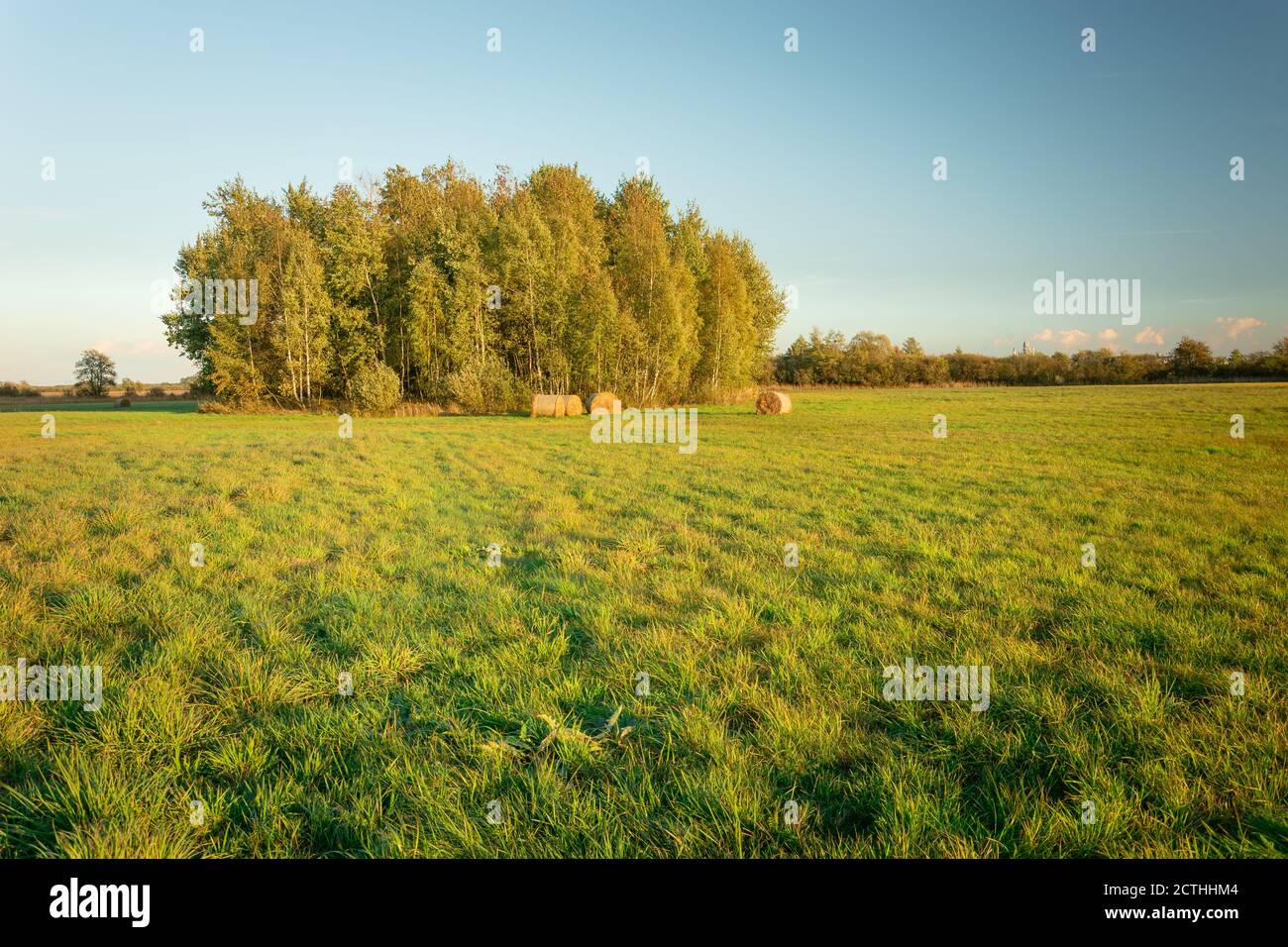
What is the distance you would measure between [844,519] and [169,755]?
8.34 m

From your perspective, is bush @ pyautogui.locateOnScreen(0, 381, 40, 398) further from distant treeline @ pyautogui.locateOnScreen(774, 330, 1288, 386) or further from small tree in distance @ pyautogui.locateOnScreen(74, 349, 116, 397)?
distant treeline @ pyautogui.locateOnScreen(774, 330, 1288, 386)

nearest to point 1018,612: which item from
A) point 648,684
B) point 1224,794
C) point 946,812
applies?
point 1224,794

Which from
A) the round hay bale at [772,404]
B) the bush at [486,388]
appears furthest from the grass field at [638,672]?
the bush at [486,388]

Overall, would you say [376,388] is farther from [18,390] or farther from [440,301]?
[18,390]

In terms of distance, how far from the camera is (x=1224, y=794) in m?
2.88

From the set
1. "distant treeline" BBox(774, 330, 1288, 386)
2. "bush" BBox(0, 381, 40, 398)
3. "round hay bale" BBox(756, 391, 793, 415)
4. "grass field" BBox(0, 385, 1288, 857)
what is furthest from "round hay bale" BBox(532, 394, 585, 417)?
"bush" BBox(0, 381, 40, 398)

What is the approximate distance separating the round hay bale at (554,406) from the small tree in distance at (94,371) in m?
75.3

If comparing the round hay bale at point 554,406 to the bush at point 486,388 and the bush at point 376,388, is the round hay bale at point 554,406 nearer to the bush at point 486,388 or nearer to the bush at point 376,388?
the bush at point 486,388

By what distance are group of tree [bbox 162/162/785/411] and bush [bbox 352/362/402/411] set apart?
11cm

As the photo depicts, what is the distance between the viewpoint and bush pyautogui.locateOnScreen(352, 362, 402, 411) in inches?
1387

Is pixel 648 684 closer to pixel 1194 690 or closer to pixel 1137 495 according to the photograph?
pixel 1194 690

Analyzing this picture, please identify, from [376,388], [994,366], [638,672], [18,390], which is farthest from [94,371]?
[994,366]

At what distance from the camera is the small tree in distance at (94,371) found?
2923 inches

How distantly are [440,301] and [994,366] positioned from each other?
86.5m
